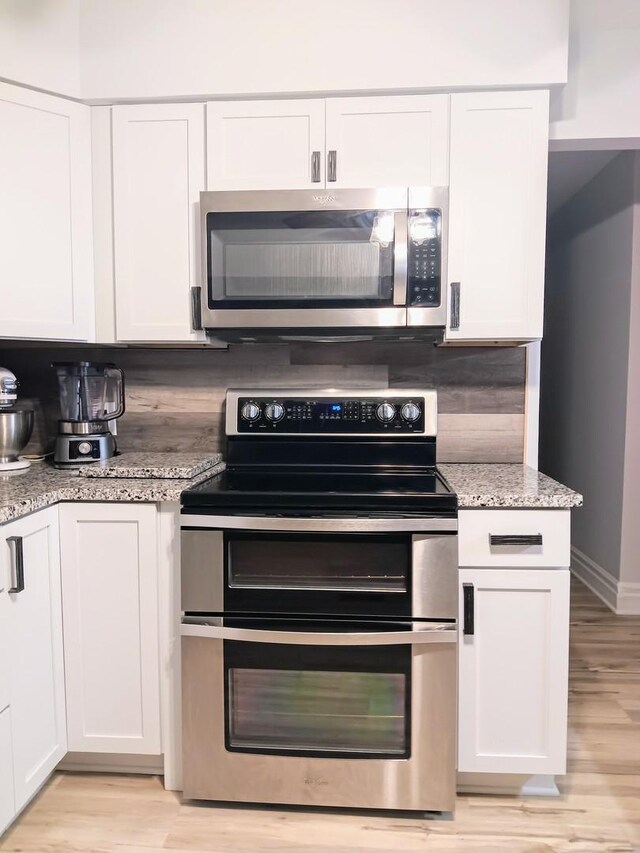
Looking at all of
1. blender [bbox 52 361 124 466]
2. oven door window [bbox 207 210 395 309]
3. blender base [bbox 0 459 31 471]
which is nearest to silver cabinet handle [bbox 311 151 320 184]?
oven door window [bbox 207 210 395 309]

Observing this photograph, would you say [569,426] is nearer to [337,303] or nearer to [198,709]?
[337,303]

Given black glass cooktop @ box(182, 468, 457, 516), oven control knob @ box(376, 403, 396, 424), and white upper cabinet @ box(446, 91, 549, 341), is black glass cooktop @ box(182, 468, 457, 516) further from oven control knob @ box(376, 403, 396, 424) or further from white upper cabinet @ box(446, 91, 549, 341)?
white upper cabinet @ box(446, 91, 549, 341)

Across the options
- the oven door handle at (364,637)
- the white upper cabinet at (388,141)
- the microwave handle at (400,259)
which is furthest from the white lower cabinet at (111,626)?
the white upper cabinet at (388,141)

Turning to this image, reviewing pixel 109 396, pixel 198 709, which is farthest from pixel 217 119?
pixel 198 709

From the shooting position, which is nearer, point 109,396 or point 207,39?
point 207,39

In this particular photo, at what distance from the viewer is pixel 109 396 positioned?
2162 millimetres

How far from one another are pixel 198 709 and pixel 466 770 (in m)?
0.78

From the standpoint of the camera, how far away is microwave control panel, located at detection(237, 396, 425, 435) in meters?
2.02

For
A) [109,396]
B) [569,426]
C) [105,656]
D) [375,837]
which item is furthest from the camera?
[569,426]

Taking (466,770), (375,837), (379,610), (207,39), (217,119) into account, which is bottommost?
(375,837)

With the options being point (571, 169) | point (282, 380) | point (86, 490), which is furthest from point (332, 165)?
point (571, 169)

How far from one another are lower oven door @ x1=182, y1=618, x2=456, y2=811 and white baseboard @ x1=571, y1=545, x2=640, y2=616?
191 centimetres

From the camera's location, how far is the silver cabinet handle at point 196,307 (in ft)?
6.41

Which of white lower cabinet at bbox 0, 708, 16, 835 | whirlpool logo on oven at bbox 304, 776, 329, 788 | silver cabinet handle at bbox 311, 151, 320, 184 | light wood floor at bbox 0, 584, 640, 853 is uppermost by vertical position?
silver cabinet handle at bbox 311, 151, 320, 184
